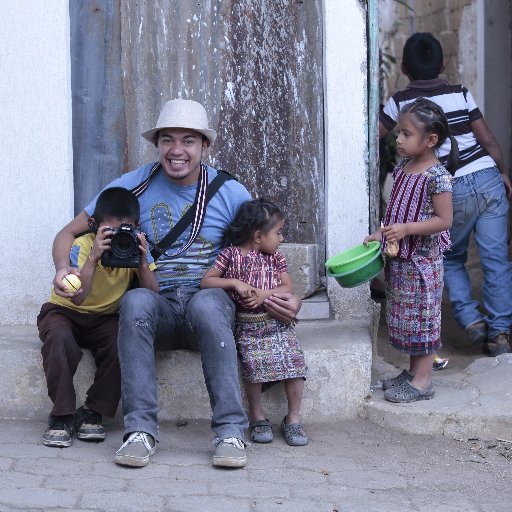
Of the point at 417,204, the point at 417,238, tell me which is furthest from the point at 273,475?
the point at 417,204

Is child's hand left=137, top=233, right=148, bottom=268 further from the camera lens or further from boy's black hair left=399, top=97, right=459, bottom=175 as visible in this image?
boy's black hair left=399, top=97, right=459, bottom=175

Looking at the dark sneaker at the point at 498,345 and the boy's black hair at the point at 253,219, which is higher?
the boy's black hair at the point at 253,219

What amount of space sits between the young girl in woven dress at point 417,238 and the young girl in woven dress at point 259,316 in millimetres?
469

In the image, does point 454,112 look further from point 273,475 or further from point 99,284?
point 273,475

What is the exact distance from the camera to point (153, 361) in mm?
4512

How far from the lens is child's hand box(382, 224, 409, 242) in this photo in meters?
4.73

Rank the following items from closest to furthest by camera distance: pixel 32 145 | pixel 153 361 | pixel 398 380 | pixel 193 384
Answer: pixel 153 361
pixel 193 384
pixel 398 380
pixel 32 145

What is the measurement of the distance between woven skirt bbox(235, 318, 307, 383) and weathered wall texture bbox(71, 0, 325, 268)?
3.16 ft

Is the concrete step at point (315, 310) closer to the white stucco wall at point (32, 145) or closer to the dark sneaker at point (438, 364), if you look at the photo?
the dark sneaker at point (438, 364)

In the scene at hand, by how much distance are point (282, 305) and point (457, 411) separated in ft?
3.06

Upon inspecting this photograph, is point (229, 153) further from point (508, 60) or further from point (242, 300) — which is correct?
point (508, 60)

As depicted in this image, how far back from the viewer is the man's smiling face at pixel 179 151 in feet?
15.8

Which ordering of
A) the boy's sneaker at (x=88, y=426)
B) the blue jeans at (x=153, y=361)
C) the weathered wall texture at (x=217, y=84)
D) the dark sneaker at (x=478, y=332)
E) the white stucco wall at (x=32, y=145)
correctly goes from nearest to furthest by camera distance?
the blue jeans at (x=153, y=361), the boy's sneaker at (x=88, y=426), the white stucco wall at (x=32, y=145), the weathered wall texture at (x=217, y=84), the dark sneaker at (x=478, y=332)

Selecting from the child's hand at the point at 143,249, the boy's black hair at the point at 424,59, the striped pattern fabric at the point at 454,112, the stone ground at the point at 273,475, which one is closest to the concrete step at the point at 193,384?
the stone ground at the point at 273,475
